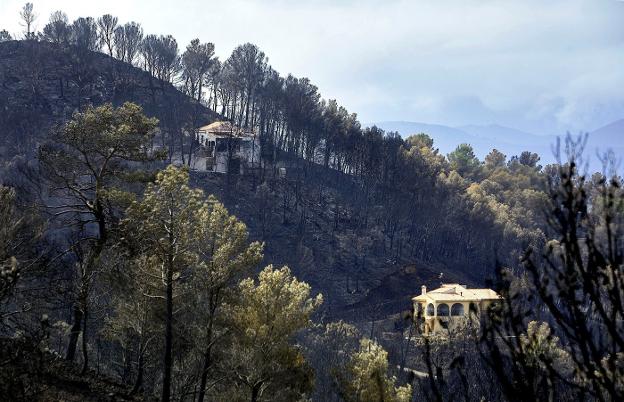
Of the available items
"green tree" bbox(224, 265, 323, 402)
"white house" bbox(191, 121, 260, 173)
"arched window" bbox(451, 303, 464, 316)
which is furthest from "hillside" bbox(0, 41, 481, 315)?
"green tree" bbox(224, 265, 323, 402)

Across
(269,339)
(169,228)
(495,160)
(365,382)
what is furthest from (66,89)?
(495,160)

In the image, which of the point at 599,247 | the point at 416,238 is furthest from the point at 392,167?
the point at 599,247

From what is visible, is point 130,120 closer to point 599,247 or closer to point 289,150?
point 599,247

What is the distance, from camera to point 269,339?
750 inches

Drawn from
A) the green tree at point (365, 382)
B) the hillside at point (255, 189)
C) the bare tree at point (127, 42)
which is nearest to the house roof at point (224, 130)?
the hillside at point (255, 189)

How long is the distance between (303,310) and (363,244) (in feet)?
154

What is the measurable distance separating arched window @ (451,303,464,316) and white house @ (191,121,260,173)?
84.6 feet

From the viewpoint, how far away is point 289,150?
78688 millimetres

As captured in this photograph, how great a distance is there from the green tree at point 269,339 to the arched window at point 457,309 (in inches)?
1584

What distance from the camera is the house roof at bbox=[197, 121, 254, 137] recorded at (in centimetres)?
7219

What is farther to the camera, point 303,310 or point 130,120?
point 130,120

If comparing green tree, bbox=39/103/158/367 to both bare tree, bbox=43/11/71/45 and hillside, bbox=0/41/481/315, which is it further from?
bare tree, bbox=43/11/71/45

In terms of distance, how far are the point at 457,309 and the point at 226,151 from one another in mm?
29204

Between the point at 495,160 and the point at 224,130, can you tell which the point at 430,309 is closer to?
the point at 224,130
